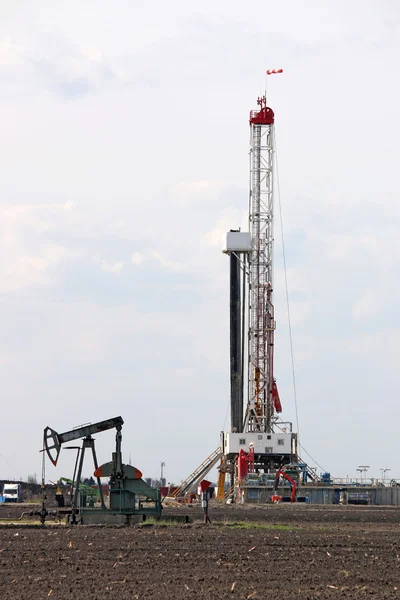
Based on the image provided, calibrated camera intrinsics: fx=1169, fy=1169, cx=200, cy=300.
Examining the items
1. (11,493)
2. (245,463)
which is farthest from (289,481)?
(11,493)

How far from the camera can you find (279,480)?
2913 inches

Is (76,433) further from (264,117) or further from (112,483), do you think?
(264,117)

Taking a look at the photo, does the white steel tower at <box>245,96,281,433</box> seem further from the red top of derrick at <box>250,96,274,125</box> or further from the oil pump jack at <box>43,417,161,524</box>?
the oil pump jack at <box>43,417,161,524</box>

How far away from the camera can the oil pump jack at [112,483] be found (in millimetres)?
36844

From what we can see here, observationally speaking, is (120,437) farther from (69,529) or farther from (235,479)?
(235,479)

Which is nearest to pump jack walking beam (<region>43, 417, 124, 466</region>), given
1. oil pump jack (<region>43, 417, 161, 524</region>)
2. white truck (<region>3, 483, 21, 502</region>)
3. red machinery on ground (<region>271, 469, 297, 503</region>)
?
oil pump jack (<region>43, 417, 161, 524</region>)

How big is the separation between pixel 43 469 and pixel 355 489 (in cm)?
4179

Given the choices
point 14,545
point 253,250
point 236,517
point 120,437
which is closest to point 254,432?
point 253,250

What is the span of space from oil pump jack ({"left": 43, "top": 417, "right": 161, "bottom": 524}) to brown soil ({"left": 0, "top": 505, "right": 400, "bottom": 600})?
2194 millimetres

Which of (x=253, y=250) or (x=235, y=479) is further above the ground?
(x=253, y=250)

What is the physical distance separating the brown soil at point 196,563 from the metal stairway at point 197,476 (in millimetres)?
45585

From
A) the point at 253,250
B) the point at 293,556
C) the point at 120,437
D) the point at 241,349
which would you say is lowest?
the point at 293,556

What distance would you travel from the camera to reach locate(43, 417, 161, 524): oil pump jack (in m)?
36.8

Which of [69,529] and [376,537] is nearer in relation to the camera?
[376,537]
